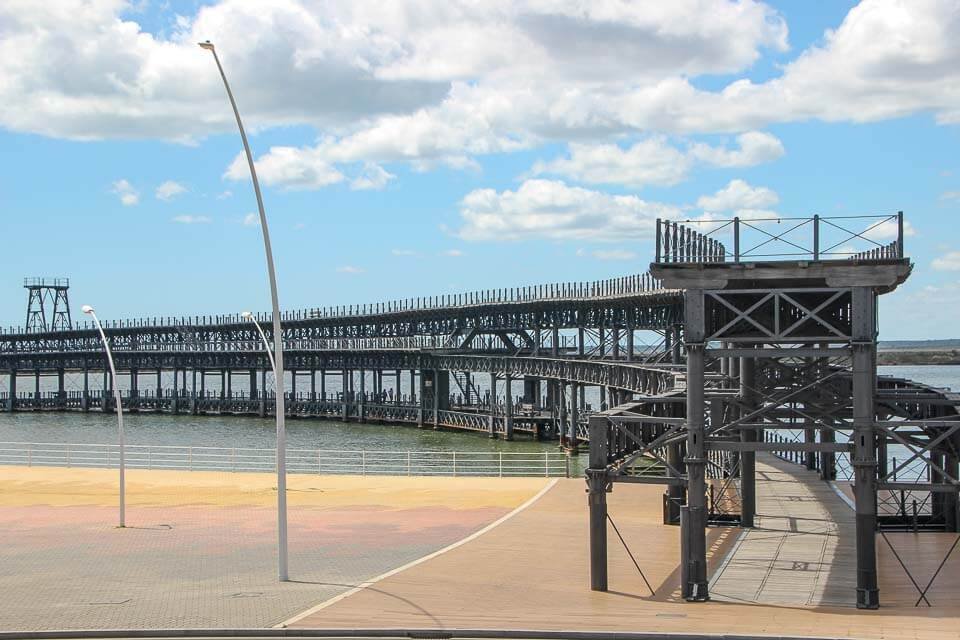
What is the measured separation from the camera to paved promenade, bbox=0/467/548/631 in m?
21.1

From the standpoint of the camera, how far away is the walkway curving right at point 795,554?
2314cm

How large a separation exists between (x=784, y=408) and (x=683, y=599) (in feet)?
23.1

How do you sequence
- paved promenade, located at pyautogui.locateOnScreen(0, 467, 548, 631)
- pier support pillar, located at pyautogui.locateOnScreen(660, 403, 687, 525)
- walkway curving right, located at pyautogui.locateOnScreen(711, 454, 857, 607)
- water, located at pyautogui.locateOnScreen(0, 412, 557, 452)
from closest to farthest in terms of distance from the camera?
1. paved promenade, located at pyautogui.locateOnScreen(0, 467, 548, 631)
2. walkway curving right, located at pyautogui.locateOnScreen(711, 454, 857, 607)
3. pier support pillar, located at pyautogui.locateOnScreen(660, 403, 687, 525)
4. water, located at pyautogui.locateOnScreen(0, 412, 557, 452)

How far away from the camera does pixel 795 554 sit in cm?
2730

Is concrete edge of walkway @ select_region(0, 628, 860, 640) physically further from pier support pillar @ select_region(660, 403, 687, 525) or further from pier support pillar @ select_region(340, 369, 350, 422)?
pier support pillar @ select_region(340, 369, 350, 422)

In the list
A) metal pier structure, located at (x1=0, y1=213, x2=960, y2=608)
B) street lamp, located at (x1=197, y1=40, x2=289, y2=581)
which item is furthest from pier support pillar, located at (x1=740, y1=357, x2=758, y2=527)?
street lamp, located at (x1=197, y1=40, x2=289, y2=581)

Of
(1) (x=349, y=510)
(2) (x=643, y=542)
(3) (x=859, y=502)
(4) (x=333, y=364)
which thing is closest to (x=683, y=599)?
(3) (x=859, y=502)

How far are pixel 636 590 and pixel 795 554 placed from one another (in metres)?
5.80

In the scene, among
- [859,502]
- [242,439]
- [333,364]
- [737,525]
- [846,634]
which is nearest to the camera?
[846,634]

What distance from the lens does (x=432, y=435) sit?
281 feet

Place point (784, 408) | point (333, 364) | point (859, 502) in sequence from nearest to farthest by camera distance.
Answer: point (859, 502) < point (784, 408) < point (333, 364)

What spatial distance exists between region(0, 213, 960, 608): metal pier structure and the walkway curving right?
78cm

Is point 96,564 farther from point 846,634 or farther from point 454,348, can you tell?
point 454,348

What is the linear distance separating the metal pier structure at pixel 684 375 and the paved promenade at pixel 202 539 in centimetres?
550
